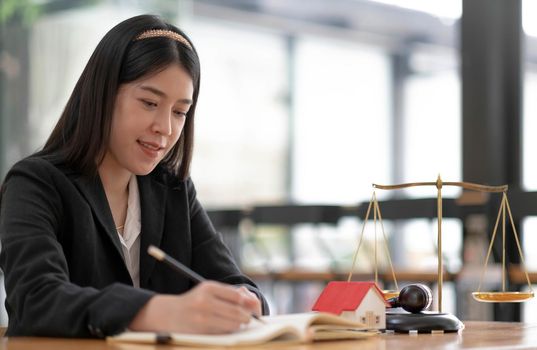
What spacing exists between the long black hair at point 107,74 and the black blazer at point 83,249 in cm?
4

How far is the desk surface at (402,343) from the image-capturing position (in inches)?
43.6

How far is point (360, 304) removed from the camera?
4.49 ft

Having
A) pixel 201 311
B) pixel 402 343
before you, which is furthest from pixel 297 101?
pixel 201 311

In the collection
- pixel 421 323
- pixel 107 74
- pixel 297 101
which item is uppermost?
pixel 297 101

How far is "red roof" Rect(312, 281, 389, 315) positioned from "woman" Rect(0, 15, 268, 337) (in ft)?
0.34

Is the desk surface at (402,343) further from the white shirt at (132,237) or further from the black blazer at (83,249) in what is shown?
the white shirt at (132,237)

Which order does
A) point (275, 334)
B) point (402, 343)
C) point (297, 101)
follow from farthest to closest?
point (297, 101)
point (402, 343)
point (275, 334)

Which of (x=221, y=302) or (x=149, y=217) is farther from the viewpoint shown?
(x=149, y=217)

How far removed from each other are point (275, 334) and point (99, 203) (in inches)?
19.4

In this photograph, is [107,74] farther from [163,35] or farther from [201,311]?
[201,311]

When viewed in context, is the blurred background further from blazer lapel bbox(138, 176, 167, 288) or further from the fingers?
the fingers

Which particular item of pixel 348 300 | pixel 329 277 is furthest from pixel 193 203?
pixel 329 277

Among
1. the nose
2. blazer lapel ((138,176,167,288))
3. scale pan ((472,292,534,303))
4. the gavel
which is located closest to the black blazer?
blazer lapel ((138,176,167,288))

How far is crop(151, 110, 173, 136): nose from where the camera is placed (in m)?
1.45
